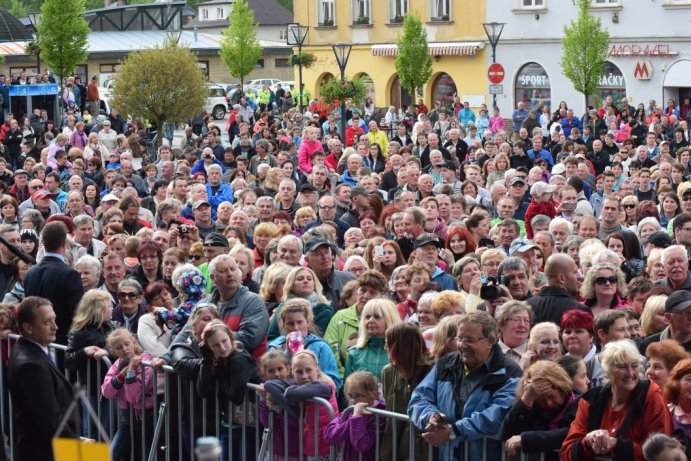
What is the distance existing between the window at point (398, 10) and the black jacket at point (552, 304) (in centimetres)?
4286

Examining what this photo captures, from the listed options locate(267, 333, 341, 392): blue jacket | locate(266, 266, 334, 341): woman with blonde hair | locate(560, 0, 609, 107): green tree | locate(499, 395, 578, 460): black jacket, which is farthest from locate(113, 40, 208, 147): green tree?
locate(499, 395, 578, 460): black jacket

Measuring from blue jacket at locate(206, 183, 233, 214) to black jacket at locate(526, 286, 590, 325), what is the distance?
28.8ft

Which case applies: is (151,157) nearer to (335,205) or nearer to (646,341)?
(335,205)

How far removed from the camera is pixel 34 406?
23.6 ft

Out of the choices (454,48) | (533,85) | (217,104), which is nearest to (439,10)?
(454,48)

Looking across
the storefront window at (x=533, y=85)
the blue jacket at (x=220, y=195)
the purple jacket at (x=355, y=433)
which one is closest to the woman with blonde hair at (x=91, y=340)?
the purple jacket at (x=355, y=433)

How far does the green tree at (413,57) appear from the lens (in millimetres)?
45312

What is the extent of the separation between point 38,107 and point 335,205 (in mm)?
22615

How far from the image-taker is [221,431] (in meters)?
8.10

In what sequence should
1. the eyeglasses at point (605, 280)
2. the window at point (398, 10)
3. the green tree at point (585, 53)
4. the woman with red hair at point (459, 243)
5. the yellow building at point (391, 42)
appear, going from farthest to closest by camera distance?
the window at point (398, 10) < the yellow building at point (391, 42) < the green tree at point (585, 53) < the woman with red hair at point (459, 243) < the eyeglasses at point (605, 280)

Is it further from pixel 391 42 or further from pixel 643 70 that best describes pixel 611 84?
pixel 391 42

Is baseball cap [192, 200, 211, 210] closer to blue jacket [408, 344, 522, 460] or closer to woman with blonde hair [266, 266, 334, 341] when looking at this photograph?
woman with blonde hair [266, 266, 334, 341]

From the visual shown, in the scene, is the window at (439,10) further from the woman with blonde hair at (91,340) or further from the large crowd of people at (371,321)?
the woman with blonde hair at (91,340)

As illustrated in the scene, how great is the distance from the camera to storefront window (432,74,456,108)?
49.8 m
